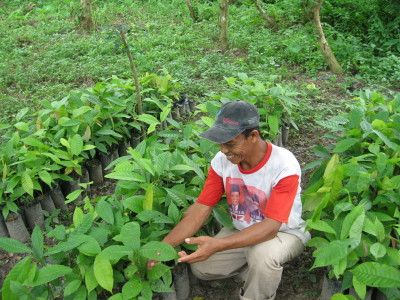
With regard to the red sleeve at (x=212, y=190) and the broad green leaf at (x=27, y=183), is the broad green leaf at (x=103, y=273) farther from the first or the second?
the broad green leaf at (x=27, y=183)

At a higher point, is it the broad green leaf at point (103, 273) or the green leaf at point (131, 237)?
the green leaf at point (131, 237)

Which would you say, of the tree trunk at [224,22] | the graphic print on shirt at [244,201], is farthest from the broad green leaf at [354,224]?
the tree trunk at [224,22]

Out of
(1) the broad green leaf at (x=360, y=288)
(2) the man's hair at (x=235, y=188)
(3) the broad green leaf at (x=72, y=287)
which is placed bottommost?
(1) the broad green leaf at (x=360, y=288)

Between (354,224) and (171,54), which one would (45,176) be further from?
(171,54)

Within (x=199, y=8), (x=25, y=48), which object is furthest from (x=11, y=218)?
(x=199, y=8)

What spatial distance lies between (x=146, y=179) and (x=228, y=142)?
0.75 metres

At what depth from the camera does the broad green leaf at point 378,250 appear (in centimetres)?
187

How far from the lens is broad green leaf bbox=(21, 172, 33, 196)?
2876mm

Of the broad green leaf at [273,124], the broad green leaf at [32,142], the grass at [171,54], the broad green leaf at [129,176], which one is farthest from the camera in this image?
the grass at [171,54]

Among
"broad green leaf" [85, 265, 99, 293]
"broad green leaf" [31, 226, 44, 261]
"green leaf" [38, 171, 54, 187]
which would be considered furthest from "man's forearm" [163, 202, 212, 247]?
"green leaf" [38, 171, 54, 187]

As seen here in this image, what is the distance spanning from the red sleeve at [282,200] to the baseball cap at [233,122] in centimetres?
34

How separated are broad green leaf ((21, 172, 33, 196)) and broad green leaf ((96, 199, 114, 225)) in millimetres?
892

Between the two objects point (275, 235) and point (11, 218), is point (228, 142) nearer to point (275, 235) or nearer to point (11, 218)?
point (275, 235)

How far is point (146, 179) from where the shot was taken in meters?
2.53
